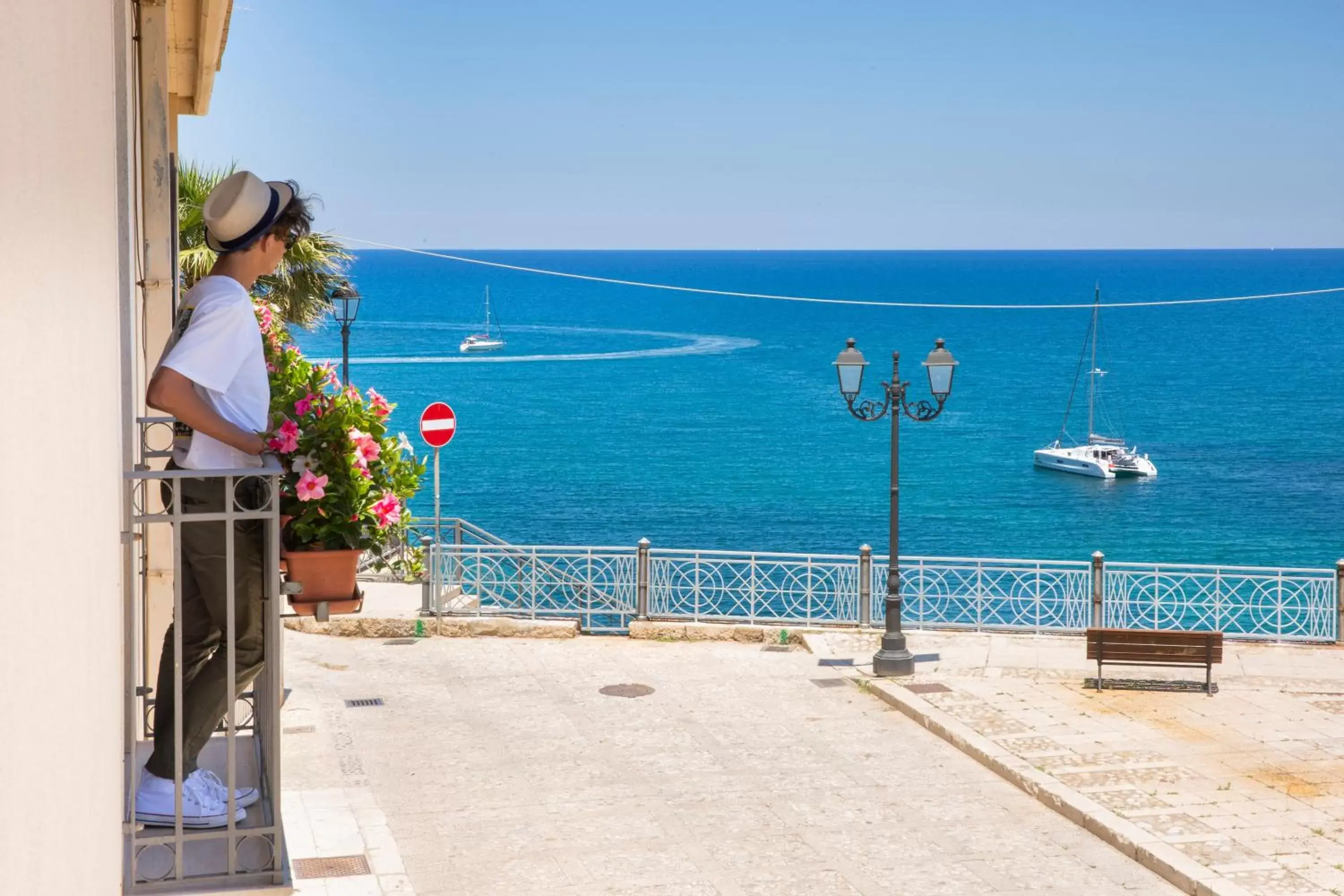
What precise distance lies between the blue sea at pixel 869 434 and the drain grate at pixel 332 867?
40905mm

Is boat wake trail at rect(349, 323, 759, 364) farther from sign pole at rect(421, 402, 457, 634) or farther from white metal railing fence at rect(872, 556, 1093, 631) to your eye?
sign pole at rect(421, 402, 457, 634)

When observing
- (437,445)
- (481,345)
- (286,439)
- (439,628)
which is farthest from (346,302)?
(481,345)

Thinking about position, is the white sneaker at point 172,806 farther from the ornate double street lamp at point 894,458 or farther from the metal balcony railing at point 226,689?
the ornate double street lamp at point 894,458

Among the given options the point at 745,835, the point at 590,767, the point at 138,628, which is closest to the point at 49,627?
the point at 138,628

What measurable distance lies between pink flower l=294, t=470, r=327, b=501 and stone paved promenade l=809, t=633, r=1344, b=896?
24.0 feet

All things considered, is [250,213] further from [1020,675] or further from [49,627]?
[1020,675]

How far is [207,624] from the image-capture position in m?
4.04

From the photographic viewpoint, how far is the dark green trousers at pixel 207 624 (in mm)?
3840

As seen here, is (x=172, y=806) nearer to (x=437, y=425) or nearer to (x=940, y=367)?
(x=940, y=367)

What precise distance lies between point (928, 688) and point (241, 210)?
38.9 ft

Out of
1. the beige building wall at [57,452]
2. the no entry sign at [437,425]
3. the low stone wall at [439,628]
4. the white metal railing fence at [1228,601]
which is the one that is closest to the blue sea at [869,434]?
the white metal railing fence at [1228,601]

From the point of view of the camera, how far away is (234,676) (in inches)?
153

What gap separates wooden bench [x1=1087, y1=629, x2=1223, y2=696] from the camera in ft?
47.0

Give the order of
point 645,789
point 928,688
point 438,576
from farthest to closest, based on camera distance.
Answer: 1. point 438,576
2. point 928,688
3. point 645,789
